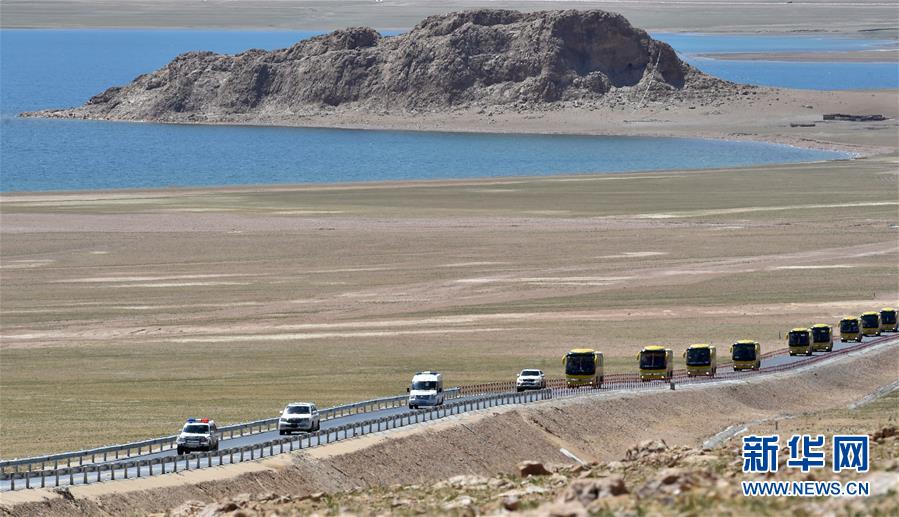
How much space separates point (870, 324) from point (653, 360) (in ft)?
60.9

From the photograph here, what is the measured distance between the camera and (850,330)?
74.2 metres

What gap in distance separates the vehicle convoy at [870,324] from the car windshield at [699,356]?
15.5m

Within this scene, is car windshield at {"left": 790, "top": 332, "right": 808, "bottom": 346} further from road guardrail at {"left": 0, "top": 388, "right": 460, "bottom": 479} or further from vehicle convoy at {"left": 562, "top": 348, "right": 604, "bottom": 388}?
road guardrail at {"left": 0, "top": 388, "right": 460, "bottom": 479}

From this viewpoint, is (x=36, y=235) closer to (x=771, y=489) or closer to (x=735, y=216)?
(x=735, y=216)

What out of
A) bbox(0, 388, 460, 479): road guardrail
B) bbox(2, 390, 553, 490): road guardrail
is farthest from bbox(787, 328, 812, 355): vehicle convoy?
bbox(2, 390, 553, 490): road guardrail

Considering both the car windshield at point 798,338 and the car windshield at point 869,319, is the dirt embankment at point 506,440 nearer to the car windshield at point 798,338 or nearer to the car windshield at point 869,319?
the car windshield at point 798,338

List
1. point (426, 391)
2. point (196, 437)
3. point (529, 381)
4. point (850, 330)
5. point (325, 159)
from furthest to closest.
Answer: point (325, 159) < point (850, 330) < point (529, 381) < point (426, 391) < point (196, 437)

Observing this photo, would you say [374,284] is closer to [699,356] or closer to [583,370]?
[699,356]

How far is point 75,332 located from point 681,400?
99.0ft

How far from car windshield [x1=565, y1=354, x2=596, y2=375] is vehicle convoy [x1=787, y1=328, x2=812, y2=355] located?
45.9ft

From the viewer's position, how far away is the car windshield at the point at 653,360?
61625mm

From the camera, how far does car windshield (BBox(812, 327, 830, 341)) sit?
70.7 metres

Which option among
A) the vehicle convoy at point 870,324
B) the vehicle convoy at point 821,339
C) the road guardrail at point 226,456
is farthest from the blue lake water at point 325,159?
the road guardrail at point 226,456

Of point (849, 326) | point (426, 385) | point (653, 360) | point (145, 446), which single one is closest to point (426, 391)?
point (426, 385)
